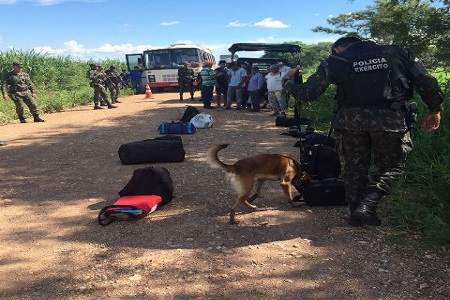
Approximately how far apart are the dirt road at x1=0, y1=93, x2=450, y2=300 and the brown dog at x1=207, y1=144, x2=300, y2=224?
28cm

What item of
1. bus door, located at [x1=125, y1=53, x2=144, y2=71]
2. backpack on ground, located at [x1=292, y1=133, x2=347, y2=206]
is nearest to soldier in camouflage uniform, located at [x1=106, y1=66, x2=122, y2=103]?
bus door, located at [x1=125, y1=53, x2=144, y2=71]

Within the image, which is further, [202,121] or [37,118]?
[37,118]

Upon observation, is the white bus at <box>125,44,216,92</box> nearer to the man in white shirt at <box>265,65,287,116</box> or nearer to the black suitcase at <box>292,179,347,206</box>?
the man in white shirt at <box>265,65,287,116</box>

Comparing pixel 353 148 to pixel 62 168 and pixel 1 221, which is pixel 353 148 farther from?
pixel 62 168

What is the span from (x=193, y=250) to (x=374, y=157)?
187cm

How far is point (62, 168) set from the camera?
5887 mm

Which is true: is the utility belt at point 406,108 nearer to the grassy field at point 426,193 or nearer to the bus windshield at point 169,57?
the grassy field at point 426,193

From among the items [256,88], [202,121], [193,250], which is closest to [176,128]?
[202,121]

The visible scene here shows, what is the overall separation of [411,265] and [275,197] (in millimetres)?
1836

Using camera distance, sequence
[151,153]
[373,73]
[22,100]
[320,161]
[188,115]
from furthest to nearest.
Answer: [22,100] → [188,115] → [151,153] → [320,161] → [373,73]

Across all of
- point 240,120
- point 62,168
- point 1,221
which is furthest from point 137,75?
point 1,221

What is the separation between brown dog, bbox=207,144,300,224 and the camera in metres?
3.64

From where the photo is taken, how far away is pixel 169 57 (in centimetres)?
1864

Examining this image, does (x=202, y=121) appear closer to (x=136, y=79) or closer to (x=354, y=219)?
(x=354, y=219)
